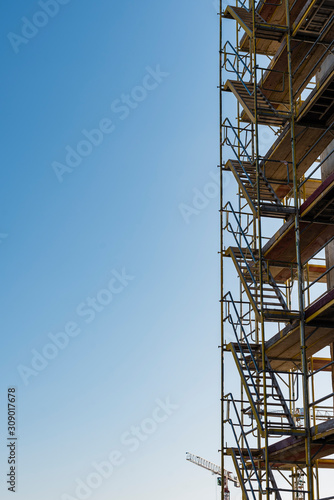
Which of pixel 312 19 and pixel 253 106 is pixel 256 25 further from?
pixel 253 106

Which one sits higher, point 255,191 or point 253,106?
point 253,106

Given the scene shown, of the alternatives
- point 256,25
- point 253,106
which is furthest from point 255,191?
point 256,25

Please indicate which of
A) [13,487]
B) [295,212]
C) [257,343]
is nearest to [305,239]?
[295,212]

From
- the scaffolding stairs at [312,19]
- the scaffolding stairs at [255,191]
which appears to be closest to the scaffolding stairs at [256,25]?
the scaffolding stairs at [312,19]

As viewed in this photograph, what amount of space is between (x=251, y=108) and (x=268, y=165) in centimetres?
194

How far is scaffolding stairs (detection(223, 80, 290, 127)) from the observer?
61.3 feet

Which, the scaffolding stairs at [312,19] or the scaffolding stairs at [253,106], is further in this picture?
the scaffolding stairs at [253,106]

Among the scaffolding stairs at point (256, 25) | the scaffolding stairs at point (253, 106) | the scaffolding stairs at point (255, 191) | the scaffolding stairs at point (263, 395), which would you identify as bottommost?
the scaffolding stairs at point (263, 395)

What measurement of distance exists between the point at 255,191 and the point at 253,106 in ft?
8.61

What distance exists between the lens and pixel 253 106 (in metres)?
20.7

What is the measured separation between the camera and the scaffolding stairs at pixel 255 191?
697 inches

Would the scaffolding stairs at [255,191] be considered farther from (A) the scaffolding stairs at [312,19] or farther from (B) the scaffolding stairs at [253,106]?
(A) the scaffolding stairs at [312,19]

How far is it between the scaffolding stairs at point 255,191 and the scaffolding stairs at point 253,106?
148cm

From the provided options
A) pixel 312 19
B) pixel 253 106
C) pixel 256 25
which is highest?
pixel 256 25
